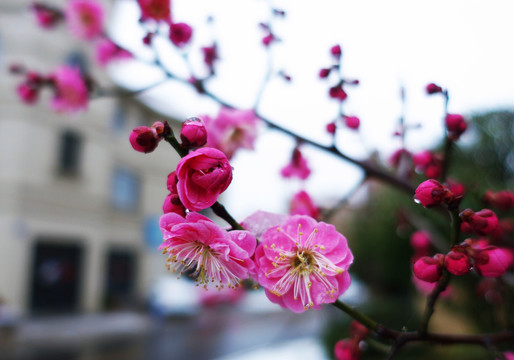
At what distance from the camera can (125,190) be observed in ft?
46.6

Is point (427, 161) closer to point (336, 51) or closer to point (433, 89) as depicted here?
point (433, 89)

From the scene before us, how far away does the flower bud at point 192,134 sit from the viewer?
2.37ft

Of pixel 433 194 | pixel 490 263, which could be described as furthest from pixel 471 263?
pixel 433 194

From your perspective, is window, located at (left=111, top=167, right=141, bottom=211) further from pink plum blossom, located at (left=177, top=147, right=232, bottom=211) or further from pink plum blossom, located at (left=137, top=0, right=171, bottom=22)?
pink plum blossom, located at (left=177, top=147, right=232, bottom=211)

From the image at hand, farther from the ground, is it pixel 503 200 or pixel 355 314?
pixel 503 200

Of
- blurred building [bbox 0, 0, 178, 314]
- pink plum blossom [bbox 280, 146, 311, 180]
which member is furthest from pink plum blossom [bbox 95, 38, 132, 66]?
blurred building [bbox 0, 0, 178, 314]

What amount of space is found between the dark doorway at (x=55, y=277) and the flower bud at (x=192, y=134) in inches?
463

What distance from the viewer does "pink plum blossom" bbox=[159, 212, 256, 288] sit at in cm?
72

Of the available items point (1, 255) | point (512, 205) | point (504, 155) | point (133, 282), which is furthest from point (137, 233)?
point (512, 205)

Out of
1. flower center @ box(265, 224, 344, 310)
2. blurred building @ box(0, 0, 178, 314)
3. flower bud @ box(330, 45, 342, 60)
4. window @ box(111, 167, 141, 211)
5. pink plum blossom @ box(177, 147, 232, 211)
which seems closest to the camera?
pink plum blossom @ box(177, 147, 232, 211)

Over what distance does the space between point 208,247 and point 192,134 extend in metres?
0.23

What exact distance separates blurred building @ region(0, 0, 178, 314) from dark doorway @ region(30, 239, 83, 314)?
26mm

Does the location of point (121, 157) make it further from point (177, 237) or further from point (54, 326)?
point (177, 237)

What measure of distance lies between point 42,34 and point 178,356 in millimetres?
8619
